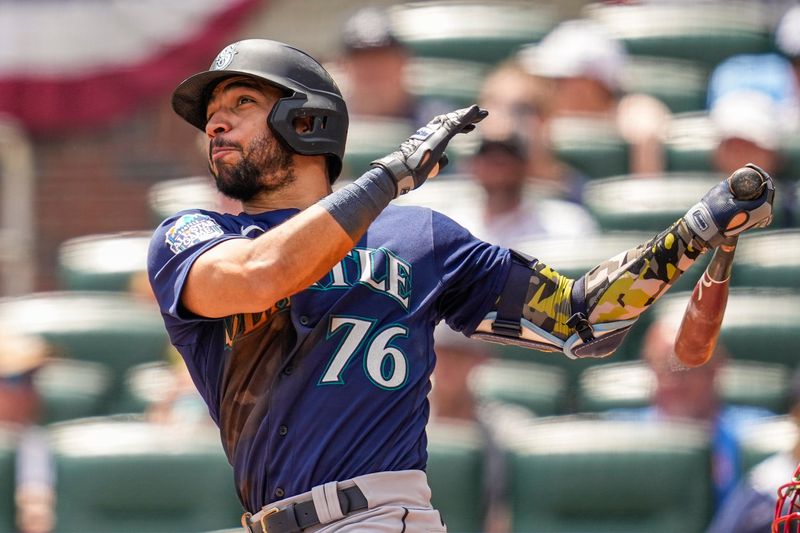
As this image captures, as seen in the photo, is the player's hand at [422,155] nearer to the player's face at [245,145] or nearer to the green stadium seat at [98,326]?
the player's face at [245,145]

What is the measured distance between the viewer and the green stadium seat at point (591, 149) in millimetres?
6773

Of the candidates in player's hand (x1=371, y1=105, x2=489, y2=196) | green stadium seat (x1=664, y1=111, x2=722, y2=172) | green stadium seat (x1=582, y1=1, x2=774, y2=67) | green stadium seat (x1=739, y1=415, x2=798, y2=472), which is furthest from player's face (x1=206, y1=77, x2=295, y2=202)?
green stadium seat (x1=582, y1=1, x2=774, y2=67)

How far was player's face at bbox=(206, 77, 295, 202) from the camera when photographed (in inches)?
116

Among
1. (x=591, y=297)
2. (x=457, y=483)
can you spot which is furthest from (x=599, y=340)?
(x=457, y=483)

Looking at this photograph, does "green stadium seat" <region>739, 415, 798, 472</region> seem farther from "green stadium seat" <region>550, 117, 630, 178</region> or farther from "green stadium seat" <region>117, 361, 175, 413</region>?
"green stadium seat" <region>117, 361, 175, 413</region>

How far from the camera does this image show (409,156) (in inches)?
108

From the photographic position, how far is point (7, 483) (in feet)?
17.0

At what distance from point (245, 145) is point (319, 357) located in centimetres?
48

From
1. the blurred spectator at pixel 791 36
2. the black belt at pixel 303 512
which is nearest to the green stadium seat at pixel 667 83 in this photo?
the blurred spectator at pixel 791 36

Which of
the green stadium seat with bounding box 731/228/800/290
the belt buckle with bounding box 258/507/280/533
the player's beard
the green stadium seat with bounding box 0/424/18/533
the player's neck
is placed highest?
the player's beard

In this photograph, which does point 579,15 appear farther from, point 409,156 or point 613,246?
point 409,156

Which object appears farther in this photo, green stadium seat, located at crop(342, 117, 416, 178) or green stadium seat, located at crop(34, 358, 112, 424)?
green stadium seat, located at crop(342, 117, 416, 178)

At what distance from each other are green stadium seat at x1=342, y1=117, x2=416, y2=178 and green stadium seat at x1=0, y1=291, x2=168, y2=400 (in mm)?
1147

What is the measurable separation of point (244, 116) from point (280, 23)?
538cm
